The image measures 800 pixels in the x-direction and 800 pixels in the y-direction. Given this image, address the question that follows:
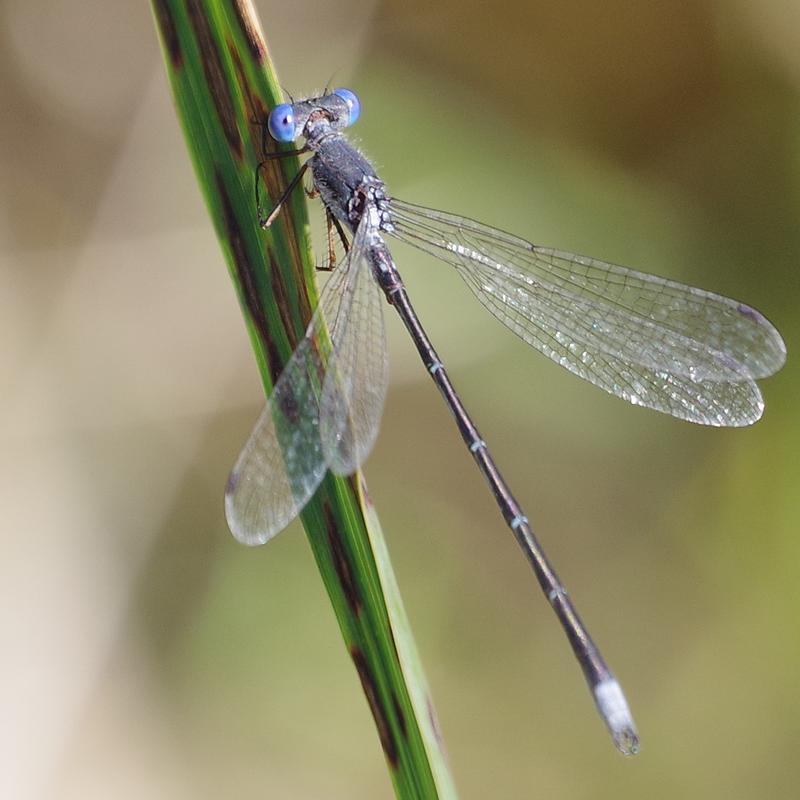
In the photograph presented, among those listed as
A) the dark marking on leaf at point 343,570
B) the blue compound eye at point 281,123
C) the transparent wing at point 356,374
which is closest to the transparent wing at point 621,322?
the transparent wing at point 356,374

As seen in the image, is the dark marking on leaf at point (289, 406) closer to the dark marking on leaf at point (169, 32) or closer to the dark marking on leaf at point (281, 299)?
the dark marking on leaf at point (281, 299)

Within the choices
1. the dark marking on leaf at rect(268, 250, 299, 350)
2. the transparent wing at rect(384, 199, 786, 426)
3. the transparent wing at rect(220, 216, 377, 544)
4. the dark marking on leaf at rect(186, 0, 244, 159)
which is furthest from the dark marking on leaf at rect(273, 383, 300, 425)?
the transparent wing at rect(384, 199, 786, 426)

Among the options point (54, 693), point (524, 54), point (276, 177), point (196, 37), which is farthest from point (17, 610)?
point (524, 54)

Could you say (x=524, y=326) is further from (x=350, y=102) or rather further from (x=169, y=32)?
(x=169, y=32)

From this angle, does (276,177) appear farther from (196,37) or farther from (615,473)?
(615,473)

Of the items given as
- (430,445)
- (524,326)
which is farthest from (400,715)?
(430,445)
